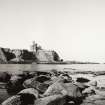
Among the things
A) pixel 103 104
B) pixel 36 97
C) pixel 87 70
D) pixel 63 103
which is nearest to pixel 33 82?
pixel 36 97

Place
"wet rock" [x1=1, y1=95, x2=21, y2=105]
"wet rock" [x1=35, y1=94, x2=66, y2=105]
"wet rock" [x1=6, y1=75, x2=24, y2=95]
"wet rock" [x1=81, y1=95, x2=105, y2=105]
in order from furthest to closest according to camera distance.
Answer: "wet rock" [x1=6, y1=75, x2=24, y2=95], "wet rock" [x1=81, y1=95, x2=105, y2=105], "wet rock" [x1=1, y1=95, x2=21, y2=105], "wet rock" [x1=35, y1=94, x2=66, y2=105]

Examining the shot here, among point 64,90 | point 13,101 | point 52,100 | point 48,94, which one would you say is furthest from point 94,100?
point 13,101

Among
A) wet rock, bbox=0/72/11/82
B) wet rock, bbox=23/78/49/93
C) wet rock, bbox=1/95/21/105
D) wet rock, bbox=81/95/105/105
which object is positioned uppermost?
wet rock, bbox=0/72/11/82

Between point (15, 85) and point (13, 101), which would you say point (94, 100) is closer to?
point (13, 101)

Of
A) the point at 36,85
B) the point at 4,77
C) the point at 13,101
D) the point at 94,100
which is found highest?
the point at 4,77

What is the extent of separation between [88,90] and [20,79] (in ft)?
7.75

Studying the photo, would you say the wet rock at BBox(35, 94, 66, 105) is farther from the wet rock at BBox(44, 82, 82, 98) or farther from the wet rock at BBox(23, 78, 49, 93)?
the wet rock at BBox(23, 78, 49, 93)

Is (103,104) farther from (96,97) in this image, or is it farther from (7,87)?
(7,87)

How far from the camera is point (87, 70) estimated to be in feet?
24.6

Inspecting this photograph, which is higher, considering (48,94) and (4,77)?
(4,77)

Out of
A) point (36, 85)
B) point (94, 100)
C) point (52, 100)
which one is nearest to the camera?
point (52, 100)

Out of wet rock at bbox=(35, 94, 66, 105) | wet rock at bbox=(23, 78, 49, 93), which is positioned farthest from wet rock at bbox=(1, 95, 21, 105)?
wet rock at bbox=(23, 78, 49, 93)

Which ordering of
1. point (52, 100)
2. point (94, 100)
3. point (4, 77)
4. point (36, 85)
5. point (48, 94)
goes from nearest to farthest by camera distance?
point (52, 100)
point (48, 94)
point (94, 100)
point (36, 85)
point (4, 77)

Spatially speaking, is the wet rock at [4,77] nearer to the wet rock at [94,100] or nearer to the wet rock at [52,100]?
the wet rock at [52,100]
